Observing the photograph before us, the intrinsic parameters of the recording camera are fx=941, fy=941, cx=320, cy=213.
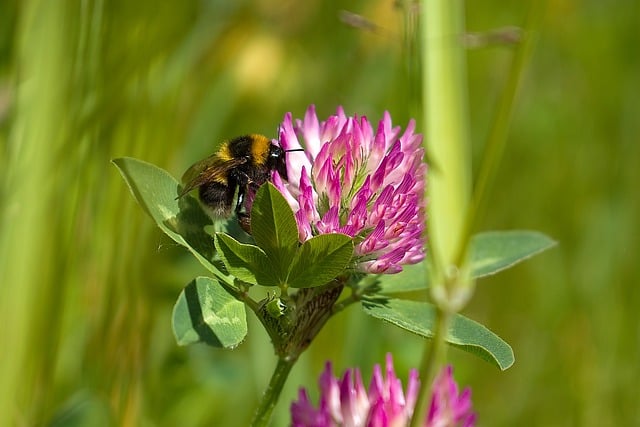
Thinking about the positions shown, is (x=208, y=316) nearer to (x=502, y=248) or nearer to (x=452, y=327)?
(x=452, y=327)

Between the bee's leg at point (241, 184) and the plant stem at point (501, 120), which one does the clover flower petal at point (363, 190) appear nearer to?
the bee's leg at point (241, 184)

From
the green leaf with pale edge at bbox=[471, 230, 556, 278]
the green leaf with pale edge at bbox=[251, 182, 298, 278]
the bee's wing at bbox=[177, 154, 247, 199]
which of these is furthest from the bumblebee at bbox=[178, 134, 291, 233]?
the green leaf with pale edge at bbox=[471, 230, 556, 278]

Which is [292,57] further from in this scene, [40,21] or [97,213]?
[40,21]

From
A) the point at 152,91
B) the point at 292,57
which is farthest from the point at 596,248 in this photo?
the point at 152,91

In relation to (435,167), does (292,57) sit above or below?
above

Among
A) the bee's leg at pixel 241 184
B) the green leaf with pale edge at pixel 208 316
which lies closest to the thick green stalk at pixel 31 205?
the green leaf with pale edge at pixel 208 316

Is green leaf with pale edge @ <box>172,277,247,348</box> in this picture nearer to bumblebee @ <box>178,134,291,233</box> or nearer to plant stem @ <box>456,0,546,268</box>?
bumblebee @ <box>178,134,291,233</box>
